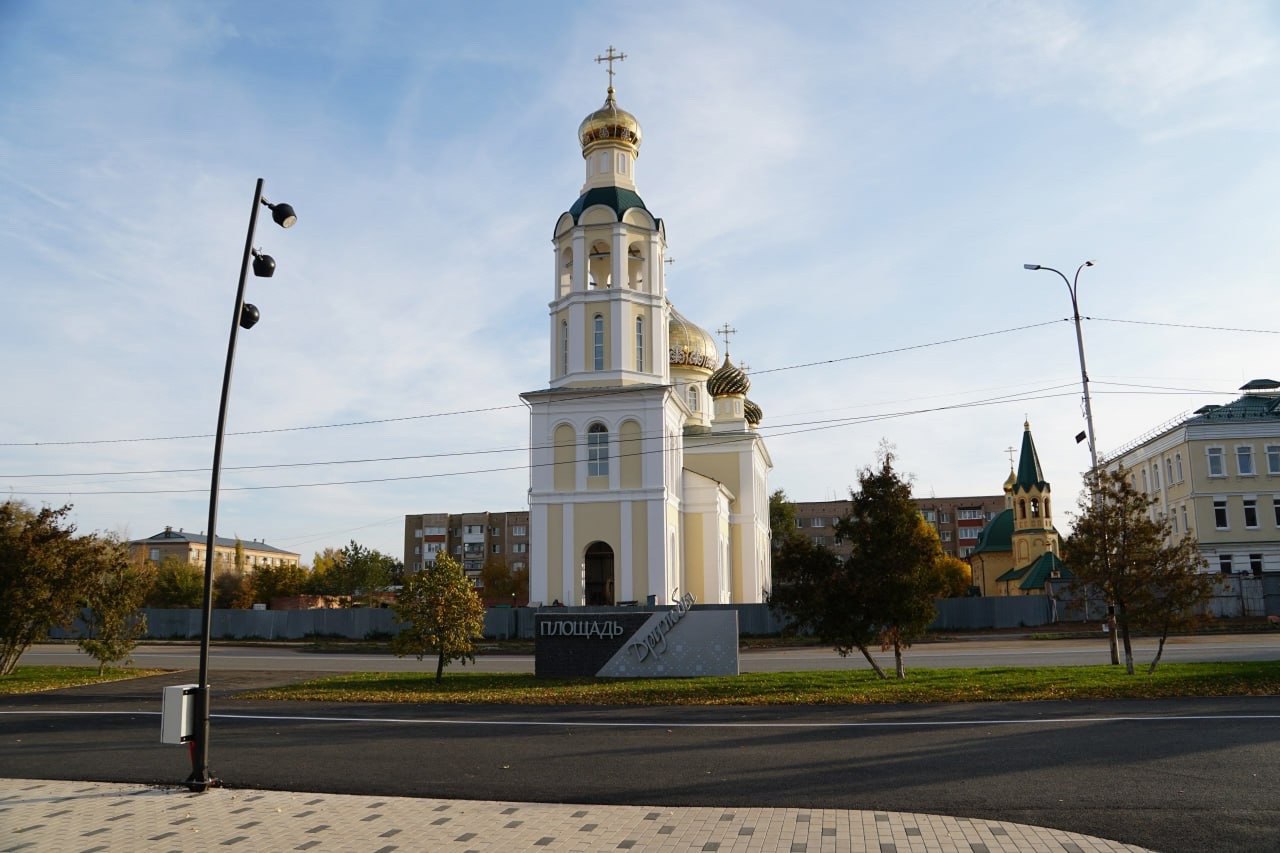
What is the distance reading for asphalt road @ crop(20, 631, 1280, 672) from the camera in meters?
26.1

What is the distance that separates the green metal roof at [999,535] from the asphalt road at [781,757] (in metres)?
64.6

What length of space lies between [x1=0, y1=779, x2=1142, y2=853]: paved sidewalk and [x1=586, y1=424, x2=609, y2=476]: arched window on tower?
91.4 ft

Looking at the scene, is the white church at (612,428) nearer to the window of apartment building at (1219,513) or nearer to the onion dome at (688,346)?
the onion dome at (688,346)

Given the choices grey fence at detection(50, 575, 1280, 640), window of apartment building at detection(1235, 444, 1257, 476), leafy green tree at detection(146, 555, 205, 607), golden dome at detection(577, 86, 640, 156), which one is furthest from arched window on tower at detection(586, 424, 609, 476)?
leafy green tree at detection(146, 555, 205, 607)

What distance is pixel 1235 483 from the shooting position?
51.3 meters

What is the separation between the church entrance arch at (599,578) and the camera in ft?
129

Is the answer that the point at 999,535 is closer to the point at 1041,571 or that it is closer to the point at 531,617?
the point at 1041,571

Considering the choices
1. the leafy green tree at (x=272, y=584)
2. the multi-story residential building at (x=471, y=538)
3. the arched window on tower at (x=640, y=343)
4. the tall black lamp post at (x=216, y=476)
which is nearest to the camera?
the tall black lamp post at (x=216, y=476)

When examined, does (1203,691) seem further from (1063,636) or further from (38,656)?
(38,656)

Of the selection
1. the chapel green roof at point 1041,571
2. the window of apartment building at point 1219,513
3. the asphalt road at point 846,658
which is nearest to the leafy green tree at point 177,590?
the asphalt road at point 846,658

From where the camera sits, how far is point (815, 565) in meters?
21.5

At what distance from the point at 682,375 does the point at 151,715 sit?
40984 millimetres

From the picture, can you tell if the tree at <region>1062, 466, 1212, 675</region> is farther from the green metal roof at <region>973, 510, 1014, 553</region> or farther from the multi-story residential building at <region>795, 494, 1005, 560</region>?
the multi-story residential building at <region>795, 494, 1005, 560</region>

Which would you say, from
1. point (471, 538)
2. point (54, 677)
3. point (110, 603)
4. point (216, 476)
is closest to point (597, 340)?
point (110, 603)
